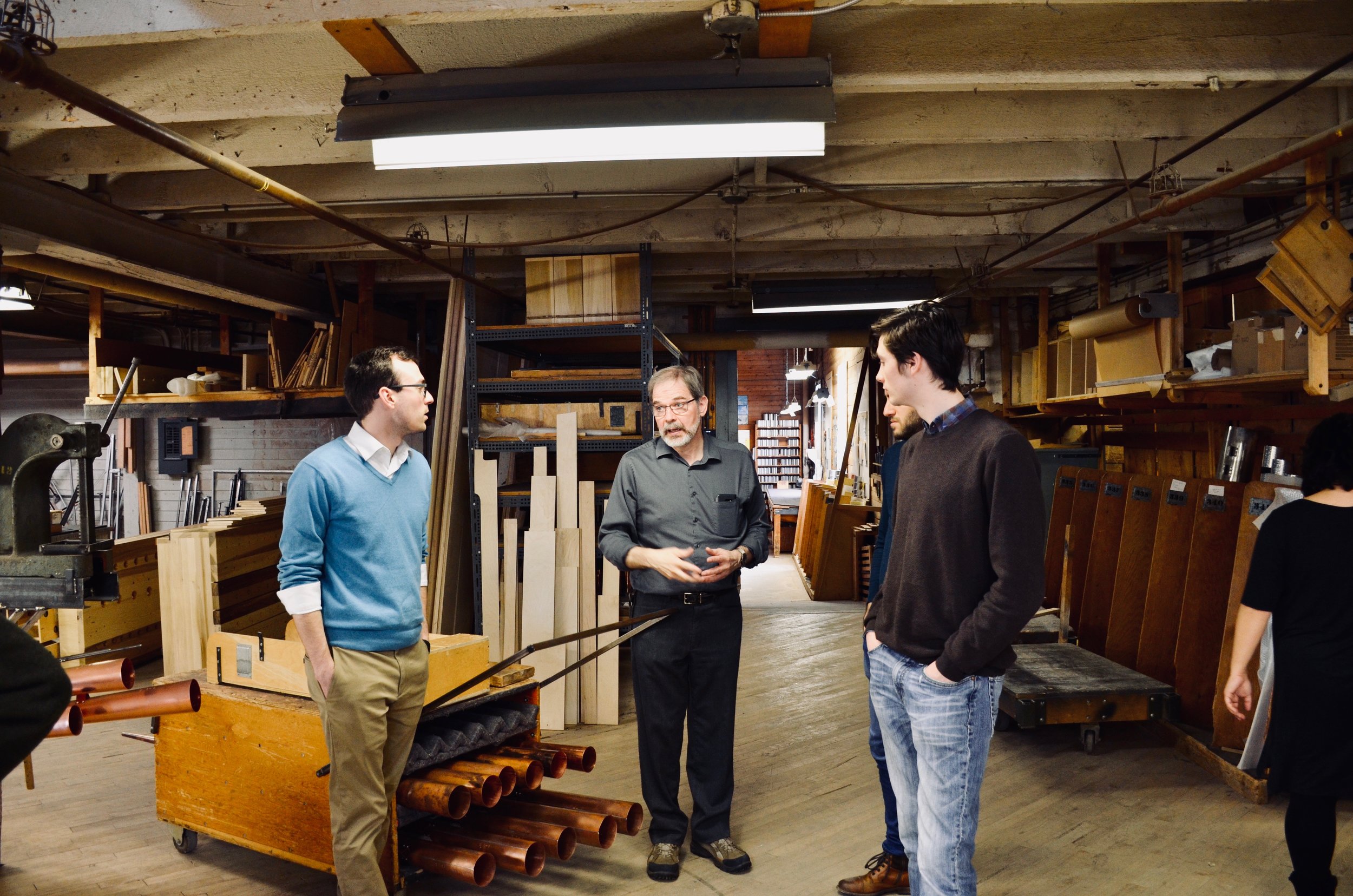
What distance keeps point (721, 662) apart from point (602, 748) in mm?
1584

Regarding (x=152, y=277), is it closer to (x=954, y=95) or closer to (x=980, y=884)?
(x=954, y=95)

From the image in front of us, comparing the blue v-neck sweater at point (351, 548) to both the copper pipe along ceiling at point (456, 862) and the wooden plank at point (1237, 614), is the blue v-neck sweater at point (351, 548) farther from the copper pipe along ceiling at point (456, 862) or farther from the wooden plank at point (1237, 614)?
the wooden plank at point (1237, 614)

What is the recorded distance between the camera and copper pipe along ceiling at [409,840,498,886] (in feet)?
8.52

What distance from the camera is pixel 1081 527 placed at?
18.8 feet

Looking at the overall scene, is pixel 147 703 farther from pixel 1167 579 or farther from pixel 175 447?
pixel 175 447

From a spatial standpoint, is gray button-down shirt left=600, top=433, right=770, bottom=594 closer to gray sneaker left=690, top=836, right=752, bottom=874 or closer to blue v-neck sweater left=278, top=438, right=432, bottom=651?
blue v-neck sweater left=278, top=438, right=432, bottom=651

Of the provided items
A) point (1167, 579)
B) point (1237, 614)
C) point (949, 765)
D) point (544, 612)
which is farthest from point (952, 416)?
point (1167, 579)

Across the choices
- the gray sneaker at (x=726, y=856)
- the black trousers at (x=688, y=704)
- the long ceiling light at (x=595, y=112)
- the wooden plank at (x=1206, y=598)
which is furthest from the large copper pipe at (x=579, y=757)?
the wooden plank at (x=1206, y=598)

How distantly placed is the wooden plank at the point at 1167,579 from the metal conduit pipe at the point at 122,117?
4.46 metres

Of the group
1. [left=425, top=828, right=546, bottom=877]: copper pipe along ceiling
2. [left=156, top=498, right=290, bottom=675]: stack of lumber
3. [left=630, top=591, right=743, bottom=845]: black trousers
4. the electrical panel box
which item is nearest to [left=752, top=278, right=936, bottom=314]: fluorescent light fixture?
[left=630, top=591, right=743, bottom=845]: black trousers

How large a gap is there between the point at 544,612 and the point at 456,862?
1979 millimetres

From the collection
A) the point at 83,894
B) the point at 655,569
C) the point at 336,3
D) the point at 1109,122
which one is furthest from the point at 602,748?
the point at 1109,122

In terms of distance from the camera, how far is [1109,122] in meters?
3.39

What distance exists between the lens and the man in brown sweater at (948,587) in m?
1.78
